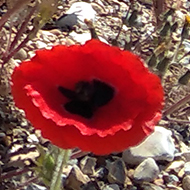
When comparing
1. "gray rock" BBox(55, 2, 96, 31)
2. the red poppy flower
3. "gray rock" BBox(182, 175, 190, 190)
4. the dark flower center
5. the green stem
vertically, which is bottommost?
"gray rock" BBox(182, 175, 190, 190)

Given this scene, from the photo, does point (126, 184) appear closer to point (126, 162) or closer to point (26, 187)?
point (126, 162)

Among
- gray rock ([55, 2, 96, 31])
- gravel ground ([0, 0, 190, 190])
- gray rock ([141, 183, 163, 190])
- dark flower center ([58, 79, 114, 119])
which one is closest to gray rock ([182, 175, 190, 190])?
gravel ground ([0, 0, 190, 190])

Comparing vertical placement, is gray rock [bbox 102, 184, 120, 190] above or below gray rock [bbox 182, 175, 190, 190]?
above

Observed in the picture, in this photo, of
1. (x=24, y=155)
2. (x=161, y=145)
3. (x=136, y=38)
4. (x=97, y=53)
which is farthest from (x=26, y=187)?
(x=136, y=38)

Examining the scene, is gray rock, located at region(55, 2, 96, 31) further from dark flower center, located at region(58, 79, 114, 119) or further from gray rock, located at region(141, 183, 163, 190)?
dark flower center, located at region(58, 79, 114, 119)

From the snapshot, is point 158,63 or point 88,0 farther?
point 88,0

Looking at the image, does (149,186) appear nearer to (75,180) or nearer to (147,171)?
(147,171)
